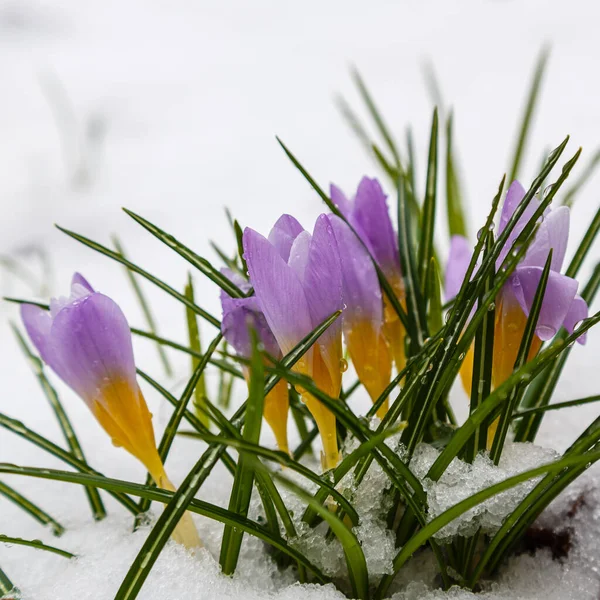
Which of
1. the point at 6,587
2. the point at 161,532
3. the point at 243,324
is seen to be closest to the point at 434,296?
the point at 243,324

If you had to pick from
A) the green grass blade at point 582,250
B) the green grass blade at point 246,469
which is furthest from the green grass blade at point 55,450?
the green grass blade at point 582,250

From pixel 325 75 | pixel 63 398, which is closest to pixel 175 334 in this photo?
pixel 63 398

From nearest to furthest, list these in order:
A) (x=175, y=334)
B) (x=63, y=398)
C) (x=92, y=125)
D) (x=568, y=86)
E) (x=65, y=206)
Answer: (x=63, y=398) → (x=175, y=334) → (x=568, y=86) → (x=65, y=206) → (x=92, y=125)

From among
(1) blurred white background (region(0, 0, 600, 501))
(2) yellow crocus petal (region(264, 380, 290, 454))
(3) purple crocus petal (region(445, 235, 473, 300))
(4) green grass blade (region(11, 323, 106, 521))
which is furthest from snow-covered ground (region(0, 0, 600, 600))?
(2) yellow crocus petal (region(264, 380, 290, 454))

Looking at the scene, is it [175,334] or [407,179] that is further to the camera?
[175,334]

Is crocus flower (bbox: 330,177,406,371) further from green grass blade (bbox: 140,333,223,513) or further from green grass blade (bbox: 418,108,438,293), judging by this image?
green grass blade (bbox: 140,333,223,513)

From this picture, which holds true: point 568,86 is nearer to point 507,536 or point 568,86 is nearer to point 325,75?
point 325,75

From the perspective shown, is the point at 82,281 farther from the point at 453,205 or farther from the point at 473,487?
the point at 453,205

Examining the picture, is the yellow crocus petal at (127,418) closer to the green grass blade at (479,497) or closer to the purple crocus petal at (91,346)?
the purple crocus petal at (91,346)
